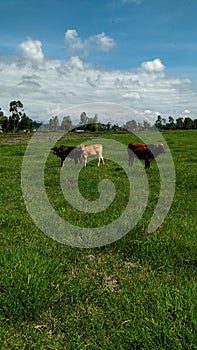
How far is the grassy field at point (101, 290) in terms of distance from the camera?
13.1 feet

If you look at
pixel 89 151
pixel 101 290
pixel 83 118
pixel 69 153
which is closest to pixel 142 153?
pixel 89 151

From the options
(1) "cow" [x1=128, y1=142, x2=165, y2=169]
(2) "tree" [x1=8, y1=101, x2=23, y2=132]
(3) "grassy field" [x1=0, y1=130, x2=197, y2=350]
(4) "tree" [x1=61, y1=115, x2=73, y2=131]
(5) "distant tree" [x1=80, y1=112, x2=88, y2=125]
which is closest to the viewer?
(3) "grassy field" [x1=0, y1=130, x2=197, y2=350]

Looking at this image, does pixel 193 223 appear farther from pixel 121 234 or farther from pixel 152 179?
pixel 152 179

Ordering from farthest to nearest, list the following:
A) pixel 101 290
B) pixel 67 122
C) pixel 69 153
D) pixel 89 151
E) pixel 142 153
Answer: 1. pixel 69 153
2. pixel 89 151
3. pixel 142 153
4. pixel 67 122
5. pixel 101 290

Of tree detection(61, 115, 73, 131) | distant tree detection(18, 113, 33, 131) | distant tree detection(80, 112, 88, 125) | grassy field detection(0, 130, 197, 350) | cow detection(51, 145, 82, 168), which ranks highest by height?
distant tree detection(18, 113, 33, 131)

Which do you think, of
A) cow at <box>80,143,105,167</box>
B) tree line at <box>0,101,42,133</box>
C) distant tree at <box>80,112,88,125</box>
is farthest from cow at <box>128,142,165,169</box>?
tree line at <box>0,101,42,133</box>

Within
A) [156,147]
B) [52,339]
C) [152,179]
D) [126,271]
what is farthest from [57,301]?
[156,147]

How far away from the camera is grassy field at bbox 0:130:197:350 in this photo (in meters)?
4.00

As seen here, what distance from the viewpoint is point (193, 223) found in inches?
313

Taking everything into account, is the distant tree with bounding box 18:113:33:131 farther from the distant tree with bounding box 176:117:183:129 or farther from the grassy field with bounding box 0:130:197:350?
the grassy field with bounding box 0:130:197:350

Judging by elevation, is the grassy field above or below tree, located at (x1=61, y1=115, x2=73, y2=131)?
below

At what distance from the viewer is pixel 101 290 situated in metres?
5.11

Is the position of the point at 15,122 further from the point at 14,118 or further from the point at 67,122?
the point at 67,122

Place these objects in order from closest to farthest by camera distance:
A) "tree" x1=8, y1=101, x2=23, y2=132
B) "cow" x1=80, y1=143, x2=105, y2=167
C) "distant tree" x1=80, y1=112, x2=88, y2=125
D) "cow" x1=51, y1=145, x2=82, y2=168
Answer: "distant tree" x1=80, y1=112, x2=88, y2=125
"cow" x1=80, y1=143, x2=105, y2=167
"cow" x1=51, y1=145, x2=82, y2=168
"tree" x1=8, y1=101, x2=23, y2=132
